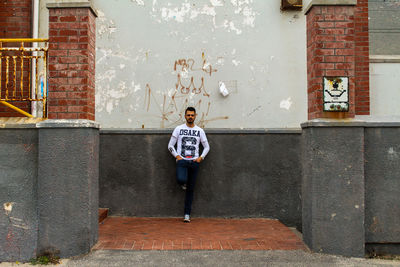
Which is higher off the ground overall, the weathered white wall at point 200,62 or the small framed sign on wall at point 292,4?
the small framed sign on wall at point 292,4

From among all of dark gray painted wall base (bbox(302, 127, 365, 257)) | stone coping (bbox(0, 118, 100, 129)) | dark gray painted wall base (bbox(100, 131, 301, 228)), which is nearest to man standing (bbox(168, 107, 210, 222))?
dark gray painted wall base (bbox(100, 131, 301, 228))

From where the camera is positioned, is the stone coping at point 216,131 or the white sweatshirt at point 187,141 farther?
the stone coping at point 216,131

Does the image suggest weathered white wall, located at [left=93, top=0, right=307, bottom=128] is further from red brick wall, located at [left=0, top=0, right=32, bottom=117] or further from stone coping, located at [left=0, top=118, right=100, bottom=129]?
stone coping, located at [left=0, top=118, right=100, bottom=129]

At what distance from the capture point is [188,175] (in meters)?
6.49

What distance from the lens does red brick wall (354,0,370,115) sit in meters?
6.79

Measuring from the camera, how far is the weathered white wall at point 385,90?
6984mm

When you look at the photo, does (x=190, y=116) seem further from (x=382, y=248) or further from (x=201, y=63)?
(x=382, y=248)

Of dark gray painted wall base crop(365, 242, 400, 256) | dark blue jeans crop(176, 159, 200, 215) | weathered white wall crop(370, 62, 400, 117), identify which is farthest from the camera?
weathered white wall crop(370, 62, 400, 117)

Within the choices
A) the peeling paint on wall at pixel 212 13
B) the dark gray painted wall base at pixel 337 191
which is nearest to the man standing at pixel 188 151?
the peeling paint on wall at pixel 212 13

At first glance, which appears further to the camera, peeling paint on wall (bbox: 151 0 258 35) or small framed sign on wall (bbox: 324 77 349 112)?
peeling paint on wall (bbox: 151 0 258 35)

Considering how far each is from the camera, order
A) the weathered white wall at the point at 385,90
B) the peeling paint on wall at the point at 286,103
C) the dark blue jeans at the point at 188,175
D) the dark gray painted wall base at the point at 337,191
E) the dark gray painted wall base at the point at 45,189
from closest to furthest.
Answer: the dark gray painted wall base at the point at 45,189
the dark gray painted wall base at the point at 337,191
the dark blue jeans at the point at 188,175
the peeling paint on wall at the point at 286,103
the weathered white wall at the point at 385,90

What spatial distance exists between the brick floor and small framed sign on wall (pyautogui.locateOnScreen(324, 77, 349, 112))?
1.73 metres

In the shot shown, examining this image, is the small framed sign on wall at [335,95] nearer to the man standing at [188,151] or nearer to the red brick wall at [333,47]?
the red brick wall at [333,47]

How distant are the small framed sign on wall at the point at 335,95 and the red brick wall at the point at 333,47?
0.16 ft
